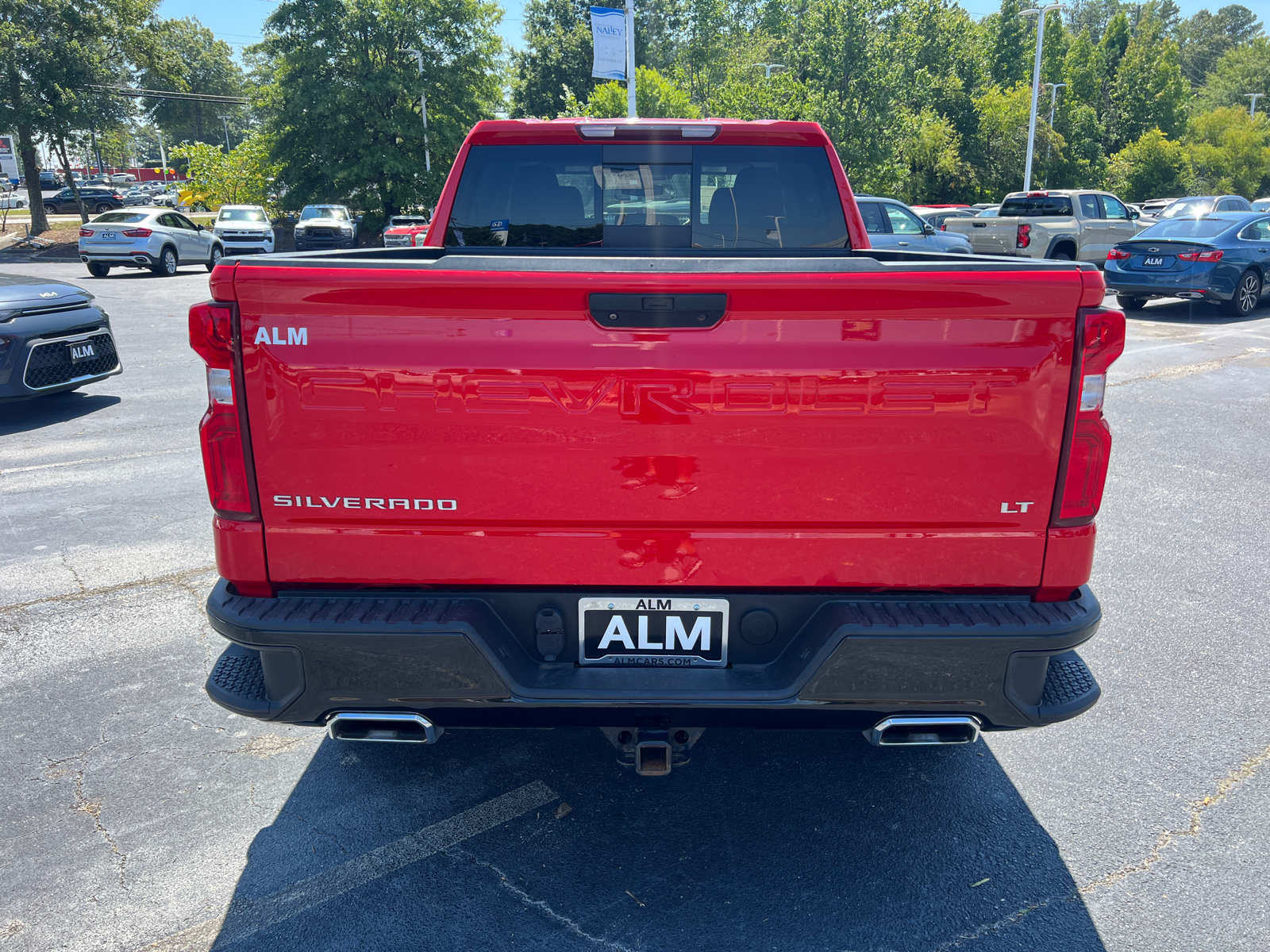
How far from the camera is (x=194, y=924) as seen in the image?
8.63ft

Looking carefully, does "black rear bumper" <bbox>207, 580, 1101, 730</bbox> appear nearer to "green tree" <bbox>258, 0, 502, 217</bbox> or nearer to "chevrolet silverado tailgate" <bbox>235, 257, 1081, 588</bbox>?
"chevrolet silverado tailgate" <bbox>235, 257, 1081, 588</bbox>

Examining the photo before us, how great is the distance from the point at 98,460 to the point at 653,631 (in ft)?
21.6

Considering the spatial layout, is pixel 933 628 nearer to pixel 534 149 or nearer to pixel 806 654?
pixel 806 654

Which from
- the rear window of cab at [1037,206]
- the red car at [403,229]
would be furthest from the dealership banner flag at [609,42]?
the rear window of cab at [1037,206]

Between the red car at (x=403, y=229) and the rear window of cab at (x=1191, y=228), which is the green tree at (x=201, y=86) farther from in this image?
the rear window of cab at (x=1191, y=228)

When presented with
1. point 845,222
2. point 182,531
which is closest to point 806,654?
point 845,222

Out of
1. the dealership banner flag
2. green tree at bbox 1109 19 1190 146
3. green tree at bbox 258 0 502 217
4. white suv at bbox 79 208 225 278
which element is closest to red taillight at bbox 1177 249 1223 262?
the dealership banner flag

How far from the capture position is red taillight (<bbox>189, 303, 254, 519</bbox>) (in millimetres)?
2365

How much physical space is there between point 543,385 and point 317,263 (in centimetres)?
69

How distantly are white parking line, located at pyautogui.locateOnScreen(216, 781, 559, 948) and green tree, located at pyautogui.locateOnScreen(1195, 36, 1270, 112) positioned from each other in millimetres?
91054

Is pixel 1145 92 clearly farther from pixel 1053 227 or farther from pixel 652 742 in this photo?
pixel 652 742

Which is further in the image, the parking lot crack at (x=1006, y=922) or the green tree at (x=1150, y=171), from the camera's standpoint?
the green tree at (x=1150, y=171)

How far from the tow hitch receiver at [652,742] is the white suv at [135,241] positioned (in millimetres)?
25460

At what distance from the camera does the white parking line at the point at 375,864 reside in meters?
2.64
